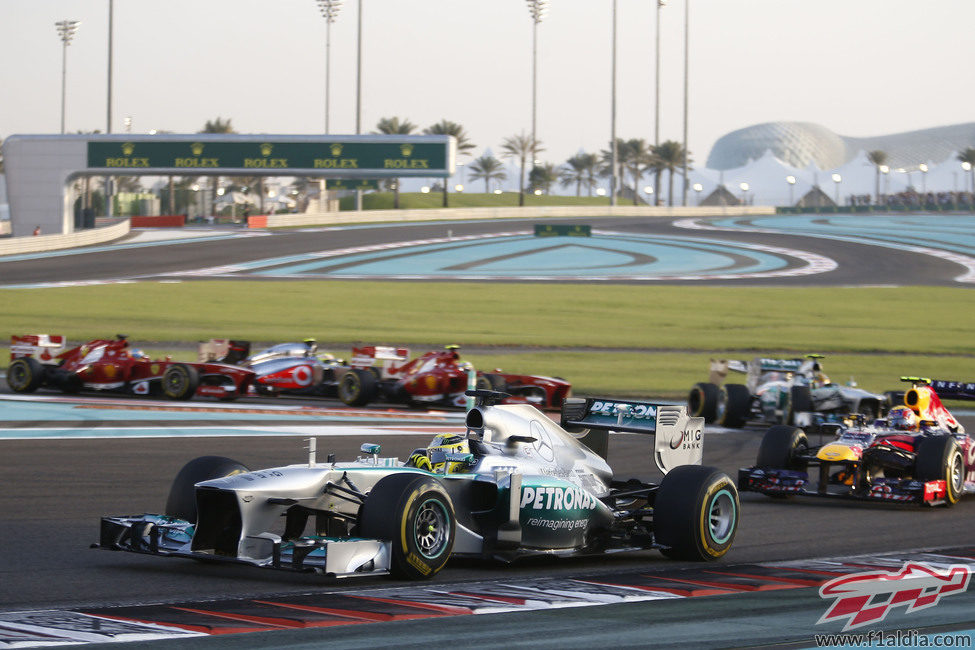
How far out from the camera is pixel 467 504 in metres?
9.95

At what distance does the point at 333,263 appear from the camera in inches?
2566

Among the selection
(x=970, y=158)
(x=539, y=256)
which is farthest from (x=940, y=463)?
(x=970, y=158)

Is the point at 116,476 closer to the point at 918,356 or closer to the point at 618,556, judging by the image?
the point at 618,556

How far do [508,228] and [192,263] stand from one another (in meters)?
26.5

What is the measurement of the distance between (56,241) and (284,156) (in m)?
13.5

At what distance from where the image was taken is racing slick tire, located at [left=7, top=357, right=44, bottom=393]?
23844mm

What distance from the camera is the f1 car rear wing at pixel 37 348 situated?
24.3 m

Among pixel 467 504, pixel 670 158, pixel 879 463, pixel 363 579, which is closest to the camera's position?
pixel 363 579

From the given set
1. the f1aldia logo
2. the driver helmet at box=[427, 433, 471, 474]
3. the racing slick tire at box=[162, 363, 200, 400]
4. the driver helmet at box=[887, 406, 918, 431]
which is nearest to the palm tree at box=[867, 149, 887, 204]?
the racing slick tire at box=[162, 363, 200, 400]

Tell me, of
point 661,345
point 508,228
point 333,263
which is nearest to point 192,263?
point 333,263

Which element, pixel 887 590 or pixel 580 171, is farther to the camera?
pixel 580 171

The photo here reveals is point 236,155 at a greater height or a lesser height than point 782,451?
greater

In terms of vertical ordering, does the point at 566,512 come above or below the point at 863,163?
below

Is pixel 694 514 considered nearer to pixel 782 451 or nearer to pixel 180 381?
pixel 782 451
